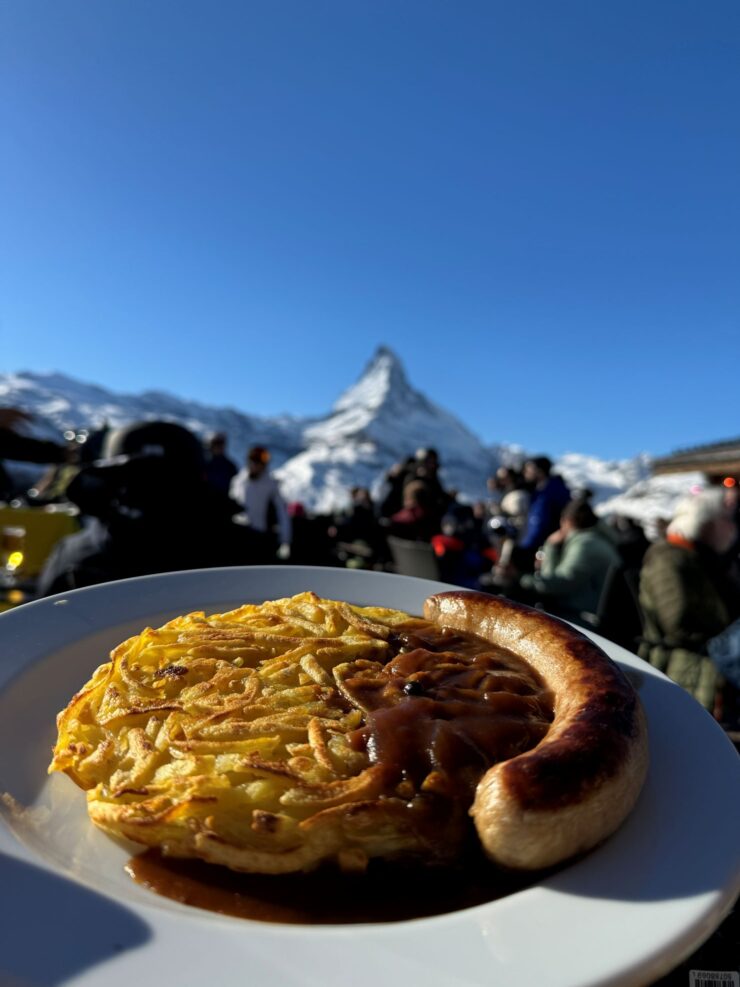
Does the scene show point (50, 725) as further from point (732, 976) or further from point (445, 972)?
point (732, 976)

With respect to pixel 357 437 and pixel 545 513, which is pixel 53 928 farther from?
pixel 357 437

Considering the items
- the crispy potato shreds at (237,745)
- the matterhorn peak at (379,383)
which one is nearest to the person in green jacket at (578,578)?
the crispy potato shreds at (237,745)

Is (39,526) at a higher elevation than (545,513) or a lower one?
lower

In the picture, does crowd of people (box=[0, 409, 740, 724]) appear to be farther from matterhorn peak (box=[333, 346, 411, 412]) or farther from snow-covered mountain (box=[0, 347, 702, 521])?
matterhorn peak (box=[333, 346, 411, 412])

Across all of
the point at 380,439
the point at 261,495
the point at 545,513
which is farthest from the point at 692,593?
the point at 380,439

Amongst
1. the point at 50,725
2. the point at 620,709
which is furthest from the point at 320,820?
the point at 50,725

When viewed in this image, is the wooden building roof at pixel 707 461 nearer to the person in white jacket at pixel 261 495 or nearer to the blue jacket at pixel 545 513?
the blue jacket at pixel 545 513

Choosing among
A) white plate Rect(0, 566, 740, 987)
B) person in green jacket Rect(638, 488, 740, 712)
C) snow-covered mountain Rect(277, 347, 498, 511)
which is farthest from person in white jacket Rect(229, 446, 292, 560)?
snow-covered mountain Rect(277, 347, 498, 511)
